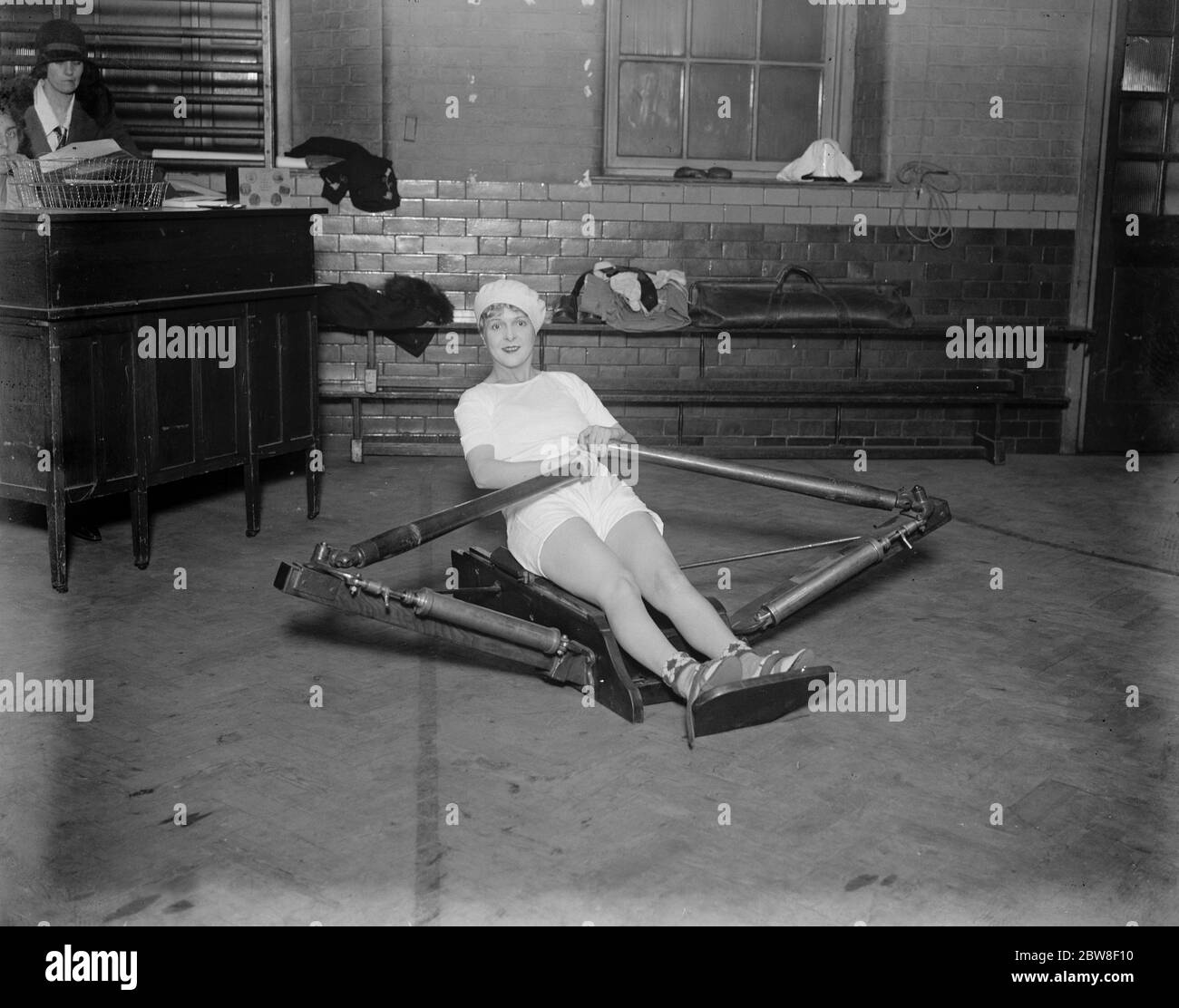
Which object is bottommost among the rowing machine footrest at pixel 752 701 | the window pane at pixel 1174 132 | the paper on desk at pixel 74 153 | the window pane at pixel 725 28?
the rowing machine footrest at pixel 752 701

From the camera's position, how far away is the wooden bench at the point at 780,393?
321 inches

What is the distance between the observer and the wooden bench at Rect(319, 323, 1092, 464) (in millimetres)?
8164

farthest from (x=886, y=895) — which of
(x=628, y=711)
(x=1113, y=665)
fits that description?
(x=1113, y=665)

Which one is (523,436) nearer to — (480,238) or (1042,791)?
(1042,791)

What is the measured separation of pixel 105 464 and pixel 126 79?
149 inches

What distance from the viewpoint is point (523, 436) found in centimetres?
465

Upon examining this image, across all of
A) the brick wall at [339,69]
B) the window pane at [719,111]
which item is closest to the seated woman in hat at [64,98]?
the brick wall at [339,69]

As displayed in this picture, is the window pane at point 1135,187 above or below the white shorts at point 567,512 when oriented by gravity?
above

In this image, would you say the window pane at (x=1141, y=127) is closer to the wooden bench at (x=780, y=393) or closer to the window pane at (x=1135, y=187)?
the window pane at (x=1135, y=187)

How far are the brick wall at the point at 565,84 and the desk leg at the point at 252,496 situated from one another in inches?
110

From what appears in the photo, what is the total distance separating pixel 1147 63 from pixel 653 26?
3.04 meters

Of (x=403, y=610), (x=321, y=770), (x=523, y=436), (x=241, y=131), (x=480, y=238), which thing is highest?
(x=241, y=131)

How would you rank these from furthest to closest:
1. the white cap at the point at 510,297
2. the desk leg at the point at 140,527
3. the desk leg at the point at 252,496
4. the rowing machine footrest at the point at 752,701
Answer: the desk leg at the point at 252,496, the desk leg at the point at 140,527, the white cap at the point at 510,297, the rowing machine footrest at the point at 752,701

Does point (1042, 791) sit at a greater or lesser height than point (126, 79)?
lesser
